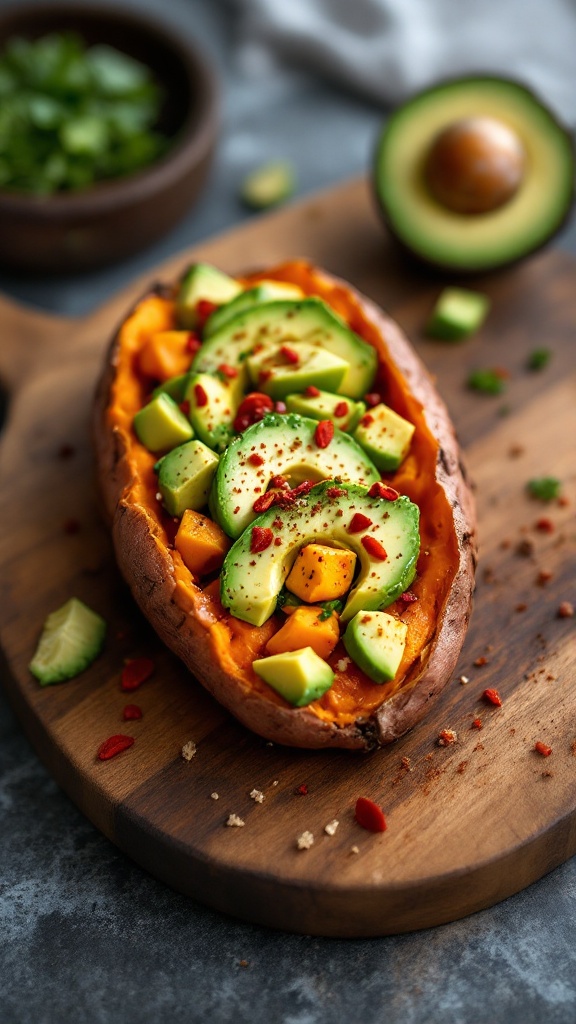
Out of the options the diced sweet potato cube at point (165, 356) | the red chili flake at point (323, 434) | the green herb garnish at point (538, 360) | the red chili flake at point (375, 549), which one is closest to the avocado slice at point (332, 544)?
the red chili flake at point (375, 549)

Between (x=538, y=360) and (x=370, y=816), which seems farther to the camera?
(x=538, y=360)

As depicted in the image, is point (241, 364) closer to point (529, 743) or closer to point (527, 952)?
point (529, 743)

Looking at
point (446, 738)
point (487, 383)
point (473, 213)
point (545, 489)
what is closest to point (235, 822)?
point (446, 738)

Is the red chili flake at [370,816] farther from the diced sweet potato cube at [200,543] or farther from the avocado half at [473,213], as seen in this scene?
the avocado half at [473,213]

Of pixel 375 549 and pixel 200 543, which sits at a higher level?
pixel 375 549

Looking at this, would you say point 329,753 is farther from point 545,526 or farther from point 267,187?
point 267,187
